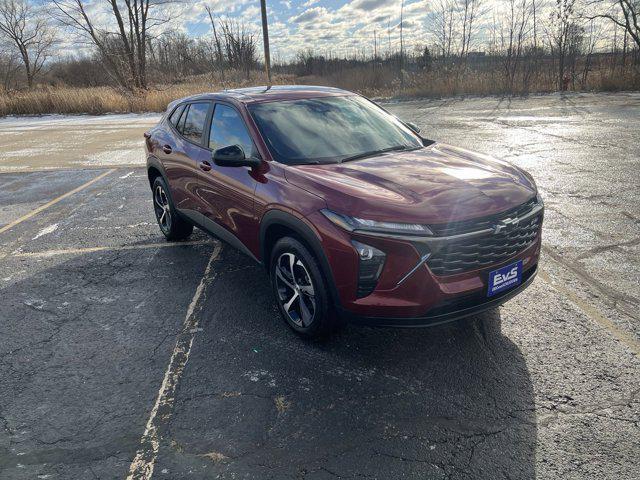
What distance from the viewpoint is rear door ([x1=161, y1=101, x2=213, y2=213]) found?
4.63 m

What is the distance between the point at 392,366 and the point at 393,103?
65.4 ft

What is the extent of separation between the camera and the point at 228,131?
13.9 feet

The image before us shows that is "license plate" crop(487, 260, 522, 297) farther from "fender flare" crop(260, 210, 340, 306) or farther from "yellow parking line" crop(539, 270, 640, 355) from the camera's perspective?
"fender flare" crop(260, 210, 340, 306)

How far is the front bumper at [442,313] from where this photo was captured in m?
2.81

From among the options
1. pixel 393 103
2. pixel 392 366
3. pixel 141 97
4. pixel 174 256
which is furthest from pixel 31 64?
pixel 392 366

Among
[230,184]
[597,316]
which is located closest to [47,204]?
[230,184]

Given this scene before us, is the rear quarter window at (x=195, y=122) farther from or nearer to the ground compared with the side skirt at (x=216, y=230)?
farther from the ground

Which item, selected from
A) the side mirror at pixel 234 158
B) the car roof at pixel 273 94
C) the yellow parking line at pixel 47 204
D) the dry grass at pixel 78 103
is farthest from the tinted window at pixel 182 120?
the dry grass at pixel 78 103

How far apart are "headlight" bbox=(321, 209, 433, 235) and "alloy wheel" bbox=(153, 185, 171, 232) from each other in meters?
3.34

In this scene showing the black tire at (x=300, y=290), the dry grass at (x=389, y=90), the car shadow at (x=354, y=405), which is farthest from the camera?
the dry grass at (x=389, y=90)

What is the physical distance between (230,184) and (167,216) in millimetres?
2075

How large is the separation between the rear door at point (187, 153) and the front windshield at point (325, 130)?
2.69 feet

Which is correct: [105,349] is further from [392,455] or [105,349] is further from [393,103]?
[393,103]

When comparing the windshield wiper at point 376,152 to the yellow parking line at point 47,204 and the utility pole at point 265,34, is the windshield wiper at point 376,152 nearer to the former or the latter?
the yellow parking line at point 47,204
